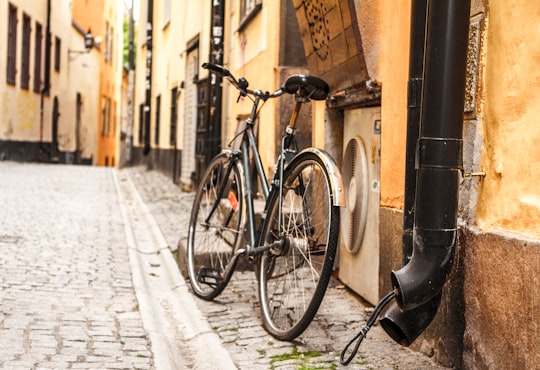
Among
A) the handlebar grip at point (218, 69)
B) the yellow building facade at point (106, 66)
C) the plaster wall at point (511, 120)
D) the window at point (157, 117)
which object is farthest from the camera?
the yellow building facade at point (106, 66)

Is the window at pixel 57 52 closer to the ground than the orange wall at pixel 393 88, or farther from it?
farther from it

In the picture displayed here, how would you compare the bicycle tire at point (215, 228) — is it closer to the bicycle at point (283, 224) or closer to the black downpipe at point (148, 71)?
the bicycle at point (283, 224)

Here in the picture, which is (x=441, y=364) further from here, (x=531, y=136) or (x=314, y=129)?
(x=314, y=129)

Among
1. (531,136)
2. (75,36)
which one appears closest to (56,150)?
(75,36)

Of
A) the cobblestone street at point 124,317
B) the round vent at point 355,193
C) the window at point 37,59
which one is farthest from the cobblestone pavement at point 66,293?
the window at point 37,59

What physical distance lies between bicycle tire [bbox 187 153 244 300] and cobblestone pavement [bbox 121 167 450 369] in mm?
192

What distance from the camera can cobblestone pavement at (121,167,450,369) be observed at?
144 inches

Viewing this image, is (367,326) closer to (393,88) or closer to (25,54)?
(393,88)

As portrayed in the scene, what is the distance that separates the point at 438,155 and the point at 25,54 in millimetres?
22935

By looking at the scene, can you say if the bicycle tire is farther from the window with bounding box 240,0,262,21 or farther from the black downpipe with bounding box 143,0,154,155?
the black downpipe with bounding box 143,0,154,155

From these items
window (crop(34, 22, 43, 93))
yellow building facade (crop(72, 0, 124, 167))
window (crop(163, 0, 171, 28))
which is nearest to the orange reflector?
window (crop(163, 0, 171, 28))

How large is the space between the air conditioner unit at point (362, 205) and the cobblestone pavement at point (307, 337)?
0.16 m

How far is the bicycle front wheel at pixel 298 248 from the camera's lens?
3744mm

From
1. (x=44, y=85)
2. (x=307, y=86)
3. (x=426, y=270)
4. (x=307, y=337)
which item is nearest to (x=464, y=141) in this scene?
(x=426, y=270)
